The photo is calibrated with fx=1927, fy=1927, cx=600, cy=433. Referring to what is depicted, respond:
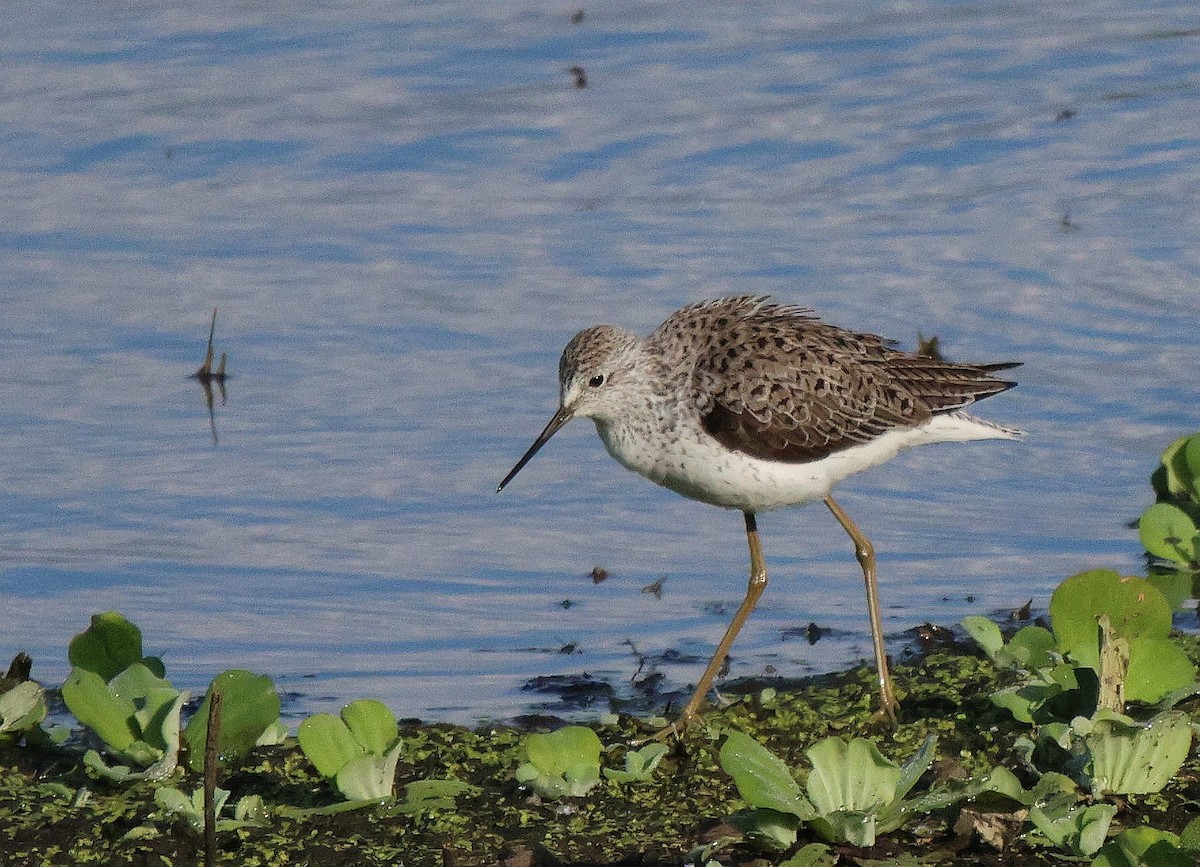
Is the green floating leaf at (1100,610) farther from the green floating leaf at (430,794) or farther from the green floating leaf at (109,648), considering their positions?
the green floating leaf at (109,648)

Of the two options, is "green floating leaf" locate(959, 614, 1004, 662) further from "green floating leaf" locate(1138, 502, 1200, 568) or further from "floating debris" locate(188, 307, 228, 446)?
"floating debris" locate(188, 307, 228, 446)

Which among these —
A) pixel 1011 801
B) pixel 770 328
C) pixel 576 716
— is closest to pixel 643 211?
pixel 770 328

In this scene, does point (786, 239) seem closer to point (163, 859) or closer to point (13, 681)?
point (13, 681)

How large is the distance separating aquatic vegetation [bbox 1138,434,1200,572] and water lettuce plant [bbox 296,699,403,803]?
3748mm

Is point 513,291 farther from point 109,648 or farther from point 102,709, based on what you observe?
point 102,709

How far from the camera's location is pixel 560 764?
6.09 meters

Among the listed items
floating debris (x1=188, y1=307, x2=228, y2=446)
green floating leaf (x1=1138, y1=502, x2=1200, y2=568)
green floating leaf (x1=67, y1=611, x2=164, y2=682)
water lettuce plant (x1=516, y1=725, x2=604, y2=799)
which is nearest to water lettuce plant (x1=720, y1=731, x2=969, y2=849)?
water lettuce plant (x1=516, y1=725, x2=604, y2=799)

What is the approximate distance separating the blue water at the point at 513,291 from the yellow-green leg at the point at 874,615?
382 mm

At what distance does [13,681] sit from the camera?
6770 mm

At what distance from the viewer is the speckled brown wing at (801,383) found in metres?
7.39

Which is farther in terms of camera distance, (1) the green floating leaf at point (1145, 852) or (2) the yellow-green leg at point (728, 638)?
(2) the yellow-green leg at point (728, 638)

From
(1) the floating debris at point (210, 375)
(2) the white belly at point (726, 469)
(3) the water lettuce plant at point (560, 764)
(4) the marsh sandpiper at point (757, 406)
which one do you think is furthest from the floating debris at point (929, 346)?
(3) the water lettuce plant at point (560, 764)

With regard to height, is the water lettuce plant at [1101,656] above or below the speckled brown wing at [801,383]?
below

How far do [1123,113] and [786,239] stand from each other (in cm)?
388
